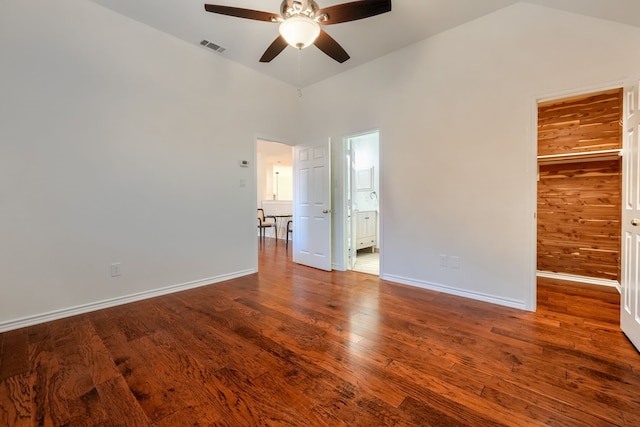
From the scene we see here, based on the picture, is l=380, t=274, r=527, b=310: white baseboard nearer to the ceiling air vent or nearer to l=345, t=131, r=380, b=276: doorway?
l=345, t=131, r=380, b=276: doorway

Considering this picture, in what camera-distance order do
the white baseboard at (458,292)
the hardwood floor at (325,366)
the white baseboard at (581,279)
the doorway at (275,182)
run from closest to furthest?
1. the hardwood floor at (325,366)
2. the white baseboard at (458,292)
3. the white baseboard at (581,279)
4. the doorway at (275,182)

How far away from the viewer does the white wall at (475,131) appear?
2514 mm

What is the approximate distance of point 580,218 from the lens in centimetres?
368

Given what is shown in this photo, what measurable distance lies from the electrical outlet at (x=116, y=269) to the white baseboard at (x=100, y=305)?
260 millimetres

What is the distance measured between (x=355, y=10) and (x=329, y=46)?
0.45m

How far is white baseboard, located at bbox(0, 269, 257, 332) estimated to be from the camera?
7.86 feet

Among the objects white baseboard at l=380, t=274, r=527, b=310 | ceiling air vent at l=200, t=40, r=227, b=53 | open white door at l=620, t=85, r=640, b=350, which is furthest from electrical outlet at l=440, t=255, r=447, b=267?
ceiling air vent at l=200, t=40, r=227, b=53

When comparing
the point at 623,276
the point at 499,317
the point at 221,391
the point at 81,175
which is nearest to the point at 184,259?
the point at 81,175

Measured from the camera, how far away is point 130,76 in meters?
2.98

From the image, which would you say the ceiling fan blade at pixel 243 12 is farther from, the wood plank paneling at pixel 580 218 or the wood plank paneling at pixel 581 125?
the wood plank paneling at pixel 580 218

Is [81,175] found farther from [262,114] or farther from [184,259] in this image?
[262,114]

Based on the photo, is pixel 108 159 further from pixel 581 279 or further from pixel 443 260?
pixel 581 279

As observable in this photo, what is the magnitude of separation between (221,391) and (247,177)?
9.79 ft

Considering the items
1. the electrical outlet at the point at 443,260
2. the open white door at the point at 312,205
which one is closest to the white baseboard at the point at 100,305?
the open white door at the point at 312,205
